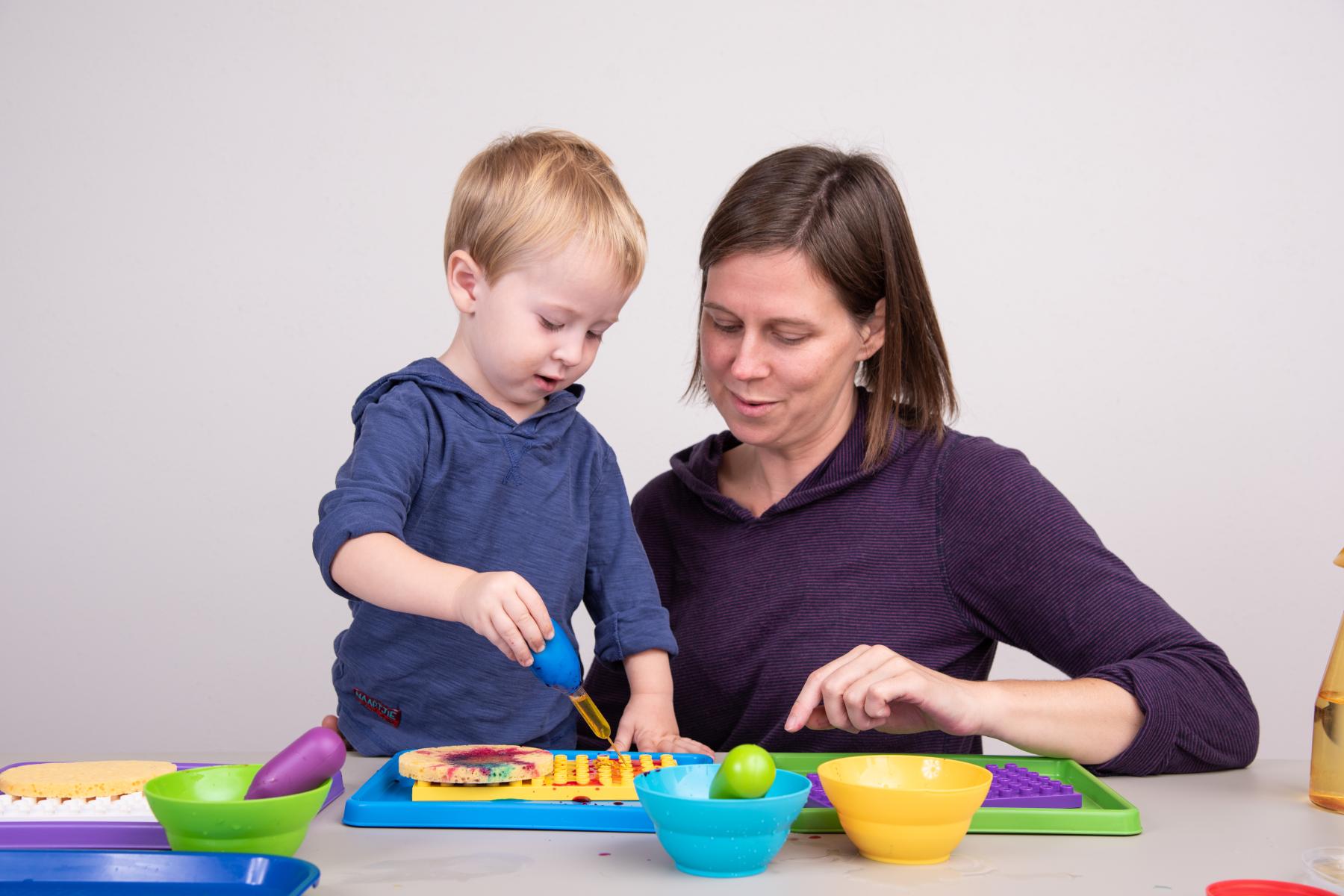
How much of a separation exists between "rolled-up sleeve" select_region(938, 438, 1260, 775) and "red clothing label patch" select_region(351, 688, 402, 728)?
70 centimetres

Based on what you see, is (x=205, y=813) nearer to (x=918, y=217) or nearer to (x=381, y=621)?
(x=381, y=621)

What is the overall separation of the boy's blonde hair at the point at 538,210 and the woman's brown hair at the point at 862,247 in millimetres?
167

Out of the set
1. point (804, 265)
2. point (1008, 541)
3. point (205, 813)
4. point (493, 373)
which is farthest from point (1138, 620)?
point (205, 813)

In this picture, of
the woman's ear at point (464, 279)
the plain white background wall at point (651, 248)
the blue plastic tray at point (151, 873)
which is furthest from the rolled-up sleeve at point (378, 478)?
the plain white background wall at point (651, 248)

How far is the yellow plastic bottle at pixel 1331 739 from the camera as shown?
1165 mm

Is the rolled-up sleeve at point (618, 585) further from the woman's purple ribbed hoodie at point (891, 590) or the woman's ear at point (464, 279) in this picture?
the woman's ear at point (464, 279)

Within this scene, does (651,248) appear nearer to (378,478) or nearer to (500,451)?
(500,451)

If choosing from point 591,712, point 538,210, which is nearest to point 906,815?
point 591,712

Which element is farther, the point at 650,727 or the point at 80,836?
the point at 650,727

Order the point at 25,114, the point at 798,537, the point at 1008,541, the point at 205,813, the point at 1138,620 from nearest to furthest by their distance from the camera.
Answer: the point at 205,813
the point at 1138,620
the point at 1008,541
the point at 798,537
the point at 25,114

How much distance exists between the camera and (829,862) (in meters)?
1.01

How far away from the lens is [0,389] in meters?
2.88

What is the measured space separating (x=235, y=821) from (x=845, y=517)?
3.12 ft

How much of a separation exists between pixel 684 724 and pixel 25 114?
2.13 meters
